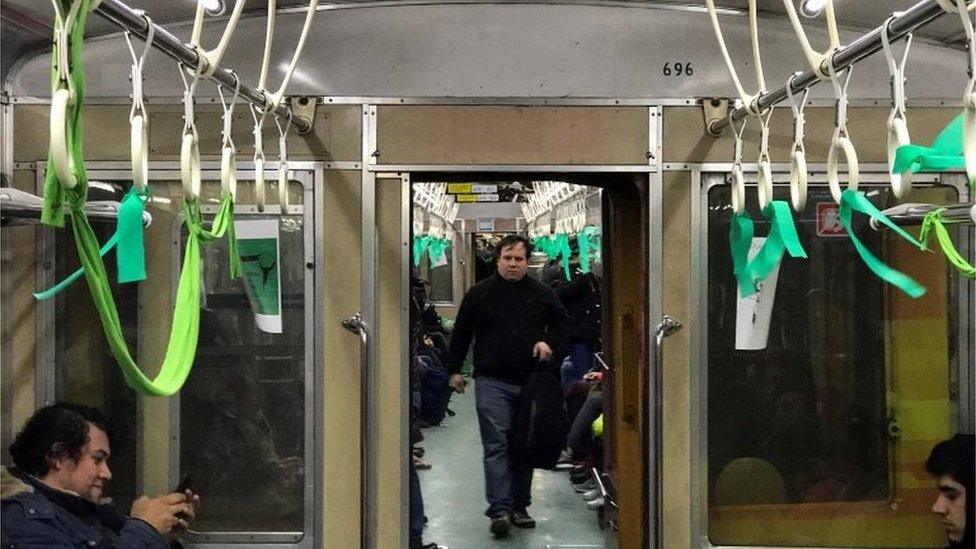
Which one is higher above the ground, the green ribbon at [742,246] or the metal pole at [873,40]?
the metal pole at [873,40]

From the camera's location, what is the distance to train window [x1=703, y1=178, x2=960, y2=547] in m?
3.29

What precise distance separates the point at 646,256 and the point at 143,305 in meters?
1.96

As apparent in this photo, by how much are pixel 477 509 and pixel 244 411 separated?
242 centimetres

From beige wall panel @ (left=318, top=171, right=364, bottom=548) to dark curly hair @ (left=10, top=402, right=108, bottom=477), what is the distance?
2.94 feet

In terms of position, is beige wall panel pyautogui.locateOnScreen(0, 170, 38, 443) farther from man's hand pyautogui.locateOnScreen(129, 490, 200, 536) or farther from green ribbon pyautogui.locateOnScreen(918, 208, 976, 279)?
green ribbon pyautogui.locateOnScreen(918, 208, 976, 279)

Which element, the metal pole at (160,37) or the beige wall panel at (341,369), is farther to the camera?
the beige wall panel at (341,369)

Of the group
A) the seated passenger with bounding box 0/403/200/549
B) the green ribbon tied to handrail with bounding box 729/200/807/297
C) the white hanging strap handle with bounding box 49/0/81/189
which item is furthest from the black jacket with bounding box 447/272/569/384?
the white hanging strap handle with bounding box 49/0/81/189

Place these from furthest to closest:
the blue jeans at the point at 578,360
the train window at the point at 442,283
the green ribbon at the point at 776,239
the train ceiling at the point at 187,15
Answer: the train window at the point at 442,283, the blue jeans at the point at 578,360, the train ceiling at the point at 187,15, the green ribbon at the point at 776,239

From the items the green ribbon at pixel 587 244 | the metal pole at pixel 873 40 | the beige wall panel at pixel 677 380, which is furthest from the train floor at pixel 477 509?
the metal pole at pixel 873 40

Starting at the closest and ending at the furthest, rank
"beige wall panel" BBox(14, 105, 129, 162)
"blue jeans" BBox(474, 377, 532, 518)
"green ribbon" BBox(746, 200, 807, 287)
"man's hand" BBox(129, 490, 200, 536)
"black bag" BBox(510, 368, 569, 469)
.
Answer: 1. "green ribbon" BBox(746, 200, 807, 287)
2. "man's hand" BBox(129, 490, 200, 536)
3. "beige wall panel" BBox(14, 105, 129, 162)
4. "black bag" BBox(510, 368, 569, 469)
5. "blue jeans" BBox(474, 377, 532, 518)

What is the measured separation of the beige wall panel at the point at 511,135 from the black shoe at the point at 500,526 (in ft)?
7.65

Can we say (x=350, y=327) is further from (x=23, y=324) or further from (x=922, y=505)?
(x=922, y=505)

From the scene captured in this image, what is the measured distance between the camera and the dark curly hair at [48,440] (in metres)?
2.63

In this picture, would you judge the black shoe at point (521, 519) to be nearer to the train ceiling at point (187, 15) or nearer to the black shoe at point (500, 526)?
the black shoe at point (500, 526)
